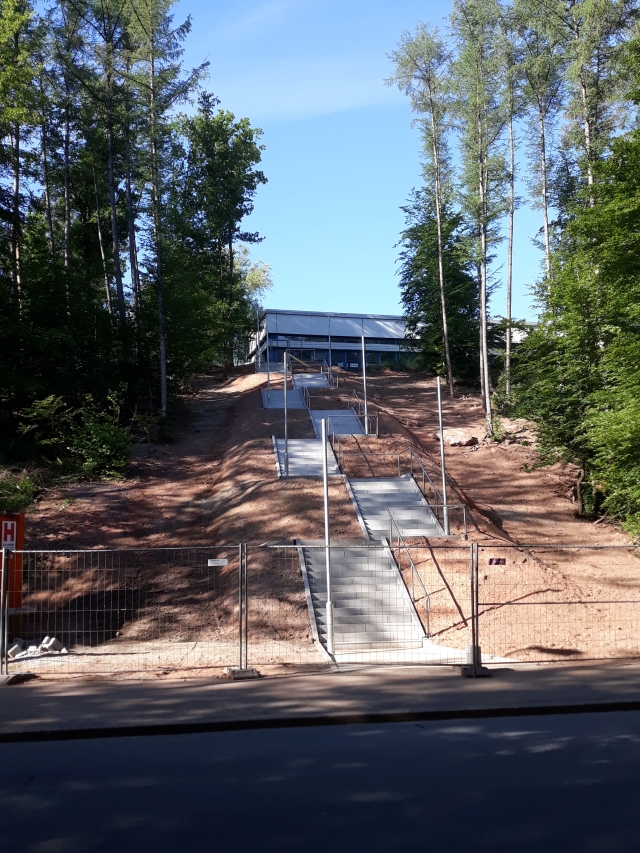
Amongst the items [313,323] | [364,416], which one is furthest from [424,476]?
[313,323]

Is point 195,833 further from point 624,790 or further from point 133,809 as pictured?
point 624,790

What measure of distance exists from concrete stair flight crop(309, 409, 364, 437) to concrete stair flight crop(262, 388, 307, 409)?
1694 mm

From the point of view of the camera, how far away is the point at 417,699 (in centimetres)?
918

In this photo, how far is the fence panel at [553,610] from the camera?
41.9 feet

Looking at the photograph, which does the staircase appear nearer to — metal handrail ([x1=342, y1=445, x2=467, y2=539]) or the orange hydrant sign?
metal handrail ([x1=342, y1=445, x2=467, y2=539])

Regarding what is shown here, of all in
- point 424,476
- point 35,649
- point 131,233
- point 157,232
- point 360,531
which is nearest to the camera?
point 35,649

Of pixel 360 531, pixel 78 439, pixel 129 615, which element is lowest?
pixel 129 615

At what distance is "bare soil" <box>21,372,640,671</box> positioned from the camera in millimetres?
13984

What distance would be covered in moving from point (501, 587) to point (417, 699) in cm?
678

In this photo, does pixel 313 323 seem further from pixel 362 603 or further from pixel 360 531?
pixel 362 603

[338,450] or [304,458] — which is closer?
[338,450]

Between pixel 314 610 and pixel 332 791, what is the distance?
947 centimetres

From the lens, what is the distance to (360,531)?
18938 millimetres

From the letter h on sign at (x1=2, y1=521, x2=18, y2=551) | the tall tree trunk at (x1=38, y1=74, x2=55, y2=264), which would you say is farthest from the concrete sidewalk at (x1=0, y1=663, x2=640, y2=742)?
the tall tree trunk at (x1=38, y1=74, x2=55, y2=264)
